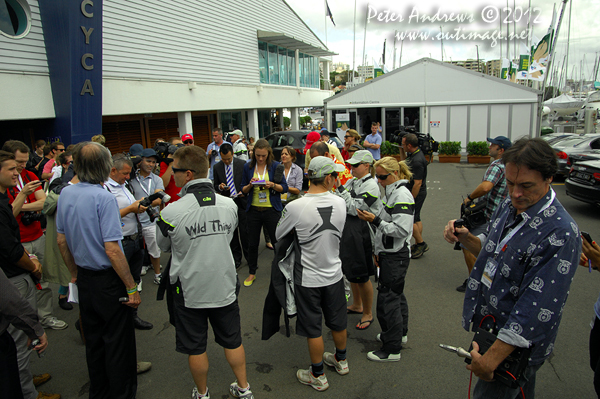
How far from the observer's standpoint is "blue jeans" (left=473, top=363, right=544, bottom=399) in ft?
5.97

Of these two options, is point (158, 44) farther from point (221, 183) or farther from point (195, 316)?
point (195, 316)

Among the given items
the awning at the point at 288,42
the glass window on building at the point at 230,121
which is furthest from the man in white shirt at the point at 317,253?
the awning at the point at 288,42

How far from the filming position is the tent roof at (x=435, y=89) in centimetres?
1590

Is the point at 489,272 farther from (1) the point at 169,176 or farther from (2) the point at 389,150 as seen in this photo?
(2) the point at 389,150

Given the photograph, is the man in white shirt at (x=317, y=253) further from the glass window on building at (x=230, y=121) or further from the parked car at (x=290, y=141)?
the glass window on building at (x=230, y=121)

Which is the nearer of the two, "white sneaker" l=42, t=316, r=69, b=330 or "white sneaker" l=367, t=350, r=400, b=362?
"white sneaker" l=367, t=350, r=400, b=362

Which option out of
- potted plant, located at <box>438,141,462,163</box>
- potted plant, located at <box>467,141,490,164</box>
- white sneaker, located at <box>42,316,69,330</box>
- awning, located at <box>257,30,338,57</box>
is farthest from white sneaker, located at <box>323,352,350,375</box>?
awning, located at <box>257,30,338,57</box>

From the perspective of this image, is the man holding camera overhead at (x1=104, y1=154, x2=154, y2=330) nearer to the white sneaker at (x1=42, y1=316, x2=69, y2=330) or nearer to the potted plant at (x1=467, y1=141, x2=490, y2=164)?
the white sneaker at (x1=42, y1=316, x2=69, y2=330)

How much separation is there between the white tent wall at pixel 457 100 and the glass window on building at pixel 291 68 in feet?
24.8

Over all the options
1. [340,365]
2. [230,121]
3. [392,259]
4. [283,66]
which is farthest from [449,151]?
[340,365]

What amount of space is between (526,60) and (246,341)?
2255 cm

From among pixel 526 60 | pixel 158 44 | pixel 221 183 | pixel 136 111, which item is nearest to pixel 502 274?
pixel 221 183

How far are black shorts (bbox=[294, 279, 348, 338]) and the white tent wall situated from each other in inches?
628

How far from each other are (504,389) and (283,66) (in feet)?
77.5
